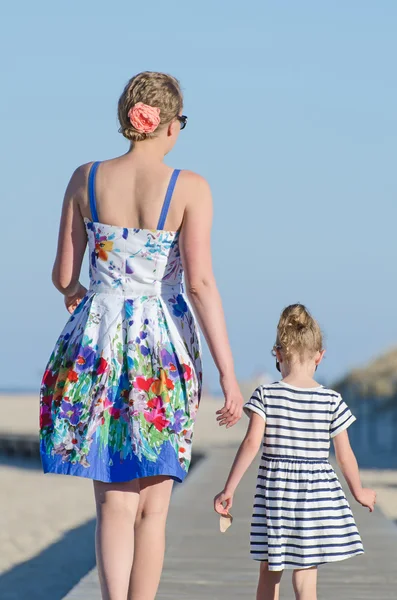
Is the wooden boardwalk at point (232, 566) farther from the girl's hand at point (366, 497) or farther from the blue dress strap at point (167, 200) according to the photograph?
the blue dress strap at point (167, 200)

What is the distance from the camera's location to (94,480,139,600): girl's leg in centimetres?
394

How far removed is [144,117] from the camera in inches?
157

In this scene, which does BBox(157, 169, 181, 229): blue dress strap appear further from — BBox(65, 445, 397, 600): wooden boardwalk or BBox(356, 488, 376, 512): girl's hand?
BBox(65, 445, 397, 600): wooden boardwalk

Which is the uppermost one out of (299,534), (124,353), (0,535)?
(124,353)

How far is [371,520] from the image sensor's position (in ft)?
30.5

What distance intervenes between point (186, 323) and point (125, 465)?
542 mm

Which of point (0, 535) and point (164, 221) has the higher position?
point (164, 221)

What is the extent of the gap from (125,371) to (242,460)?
52 centimetres

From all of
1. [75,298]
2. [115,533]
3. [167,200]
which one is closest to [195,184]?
[167,200]

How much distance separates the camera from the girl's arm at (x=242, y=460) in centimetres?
407

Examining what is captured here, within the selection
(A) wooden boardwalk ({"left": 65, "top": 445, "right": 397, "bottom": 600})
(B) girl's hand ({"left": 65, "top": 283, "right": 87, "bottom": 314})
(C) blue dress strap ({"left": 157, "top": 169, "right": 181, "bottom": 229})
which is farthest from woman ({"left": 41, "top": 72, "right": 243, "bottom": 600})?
(A) wooden boardwalk ({"left": 65, "top": 445, "right": 397, "bottom": 600})

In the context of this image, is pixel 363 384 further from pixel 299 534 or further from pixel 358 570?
pixel 299 534

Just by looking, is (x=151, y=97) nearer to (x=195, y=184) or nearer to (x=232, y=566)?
(x=195, y=184)

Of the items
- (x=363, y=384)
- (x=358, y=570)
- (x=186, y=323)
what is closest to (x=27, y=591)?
(x=358, y=570)
